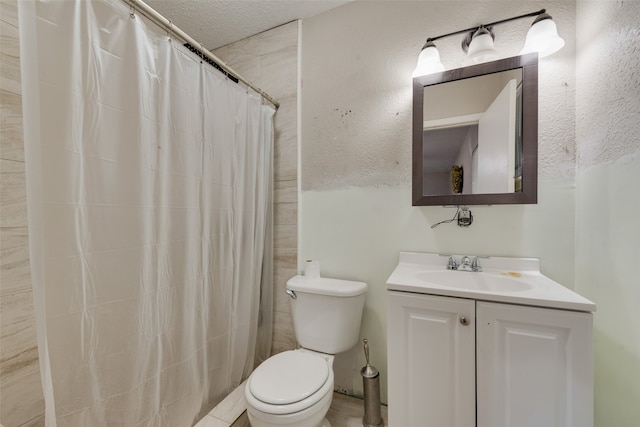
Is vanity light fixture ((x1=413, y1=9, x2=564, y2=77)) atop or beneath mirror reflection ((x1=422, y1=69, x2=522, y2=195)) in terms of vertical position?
atop

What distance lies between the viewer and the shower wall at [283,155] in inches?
67.4

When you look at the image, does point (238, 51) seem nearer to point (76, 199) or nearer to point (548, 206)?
point (76, 199)

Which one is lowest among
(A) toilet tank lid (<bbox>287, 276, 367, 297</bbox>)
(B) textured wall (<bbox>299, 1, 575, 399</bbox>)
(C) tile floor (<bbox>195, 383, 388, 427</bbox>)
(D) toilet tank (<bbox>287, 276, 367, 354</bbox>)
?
(C) tile floor (<bbox>195, 383, 388, 427</bbox>)

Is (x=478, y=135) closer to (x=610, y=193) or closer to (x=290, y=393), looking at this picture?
(x=610, y=193)

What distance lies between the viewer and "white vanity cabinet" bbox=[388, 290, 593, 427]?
80 centimetres

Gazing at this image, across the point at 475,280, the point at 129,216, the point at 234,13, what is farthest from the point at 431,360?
the point at 234,13

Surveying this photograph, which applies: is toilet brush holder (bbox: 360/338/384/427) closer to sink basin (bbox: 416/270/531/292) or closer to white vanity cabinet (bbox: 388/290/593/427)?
white vanity cabinet (bbox: 388/290/593/427)

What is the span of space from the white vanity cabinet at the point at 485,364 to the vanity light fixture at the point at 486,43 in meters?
1.14

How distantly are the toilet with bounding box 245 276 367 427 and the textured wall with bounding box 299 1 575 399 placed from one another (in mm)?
178

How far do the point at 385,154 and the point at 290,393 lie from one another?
127 cm

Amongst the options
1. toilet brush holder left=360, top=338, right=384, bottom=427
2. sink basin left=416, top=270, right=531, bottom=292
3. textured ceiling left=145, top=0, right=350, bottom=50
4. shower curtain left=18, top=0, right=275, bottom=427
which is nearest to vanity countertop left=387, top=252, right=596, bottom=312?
sink basin left=416, top=270, right=531, bottom=292

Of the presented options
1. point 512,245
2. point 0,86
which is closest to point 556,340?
point 512,245

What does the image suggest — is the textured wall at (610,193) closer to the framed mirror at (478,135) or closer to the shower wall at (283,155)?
the framed mirror at (478,135)

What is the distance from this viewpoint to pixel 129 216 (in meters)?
0.99
